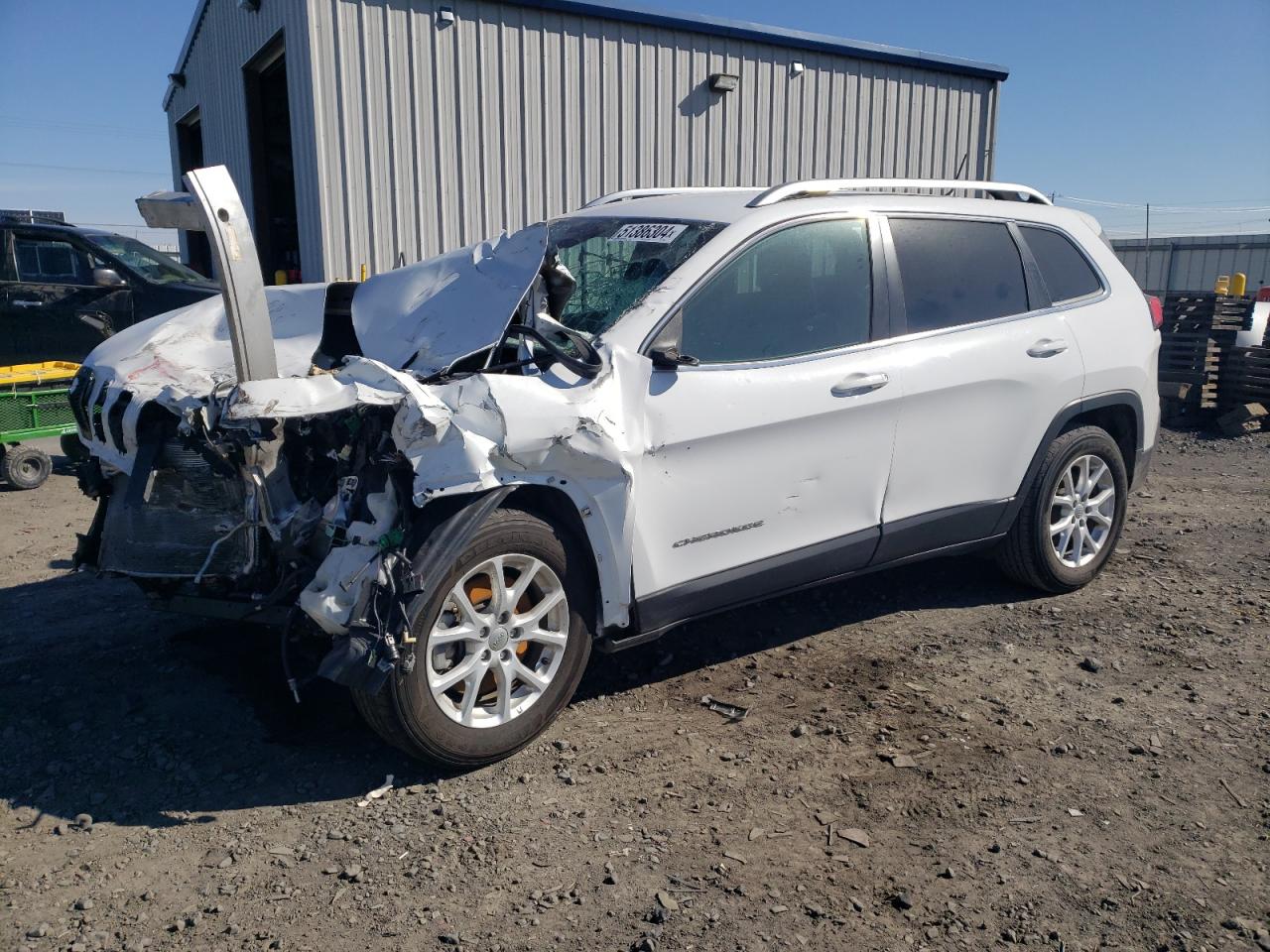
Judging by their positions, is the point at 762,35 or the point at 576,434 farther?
the point at 762,35

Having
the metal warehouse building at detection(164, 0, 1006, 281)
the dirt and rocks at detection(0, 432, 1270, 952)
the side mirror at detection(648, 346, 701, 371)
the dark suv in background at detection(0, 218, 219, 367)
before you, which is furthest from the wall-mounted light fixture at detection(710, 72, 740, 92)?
the side mirror at detection(648, 346, 701, 371)

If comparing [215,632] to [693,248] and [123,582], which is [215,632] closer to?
[123,582]

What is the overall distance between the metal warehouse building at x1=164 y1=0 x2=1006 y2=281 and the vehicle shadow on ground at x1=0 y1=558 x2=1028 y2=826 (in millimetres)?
5035

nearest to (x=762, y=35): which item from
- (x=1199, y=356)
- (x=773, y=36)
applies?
(x=773, y=36)

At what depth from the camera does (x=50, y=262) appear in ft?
28.4

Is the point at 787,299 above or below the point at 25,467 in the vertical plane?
above

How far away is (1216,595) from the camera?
5.16m

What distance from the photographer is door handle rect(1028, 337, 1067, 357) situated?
15.1 feet

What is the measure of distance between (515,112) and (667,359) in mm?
7037

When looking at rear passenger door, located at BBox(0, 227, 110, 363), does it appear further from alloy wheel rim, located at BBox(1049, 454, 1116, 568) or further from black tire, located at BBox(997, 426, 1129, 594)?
alloy wheel rim, located at BBox(1049, 454, 1116, 568)

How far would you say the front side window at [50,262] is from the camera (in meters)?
8.55

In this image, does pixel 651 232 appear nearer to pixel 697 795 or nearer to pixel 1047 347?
pixel 1047 347

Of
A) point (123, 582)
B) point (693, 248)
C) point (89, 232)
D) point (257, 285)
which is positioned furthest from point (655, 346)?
point (89, 232)

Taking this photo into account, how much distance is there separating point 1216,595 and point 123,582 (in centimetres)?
555
